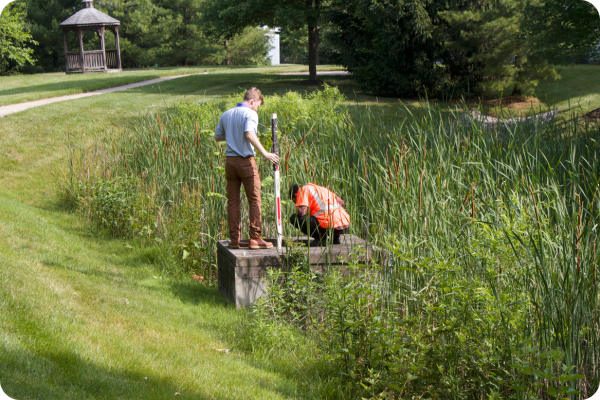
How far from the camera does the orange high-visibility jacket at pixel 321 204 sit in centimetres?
574

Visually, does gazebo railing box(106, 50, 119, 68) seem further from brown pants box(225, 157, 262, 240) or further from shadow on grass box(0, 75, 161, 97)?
brown pants box(225, 157, 262, 240)

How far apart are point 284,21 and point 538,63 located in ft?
31.0

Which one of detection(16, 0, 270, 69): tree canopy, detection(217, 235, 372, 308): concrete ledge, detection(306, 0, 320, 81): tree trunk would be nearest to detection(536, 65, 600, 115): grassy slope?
detection(306, 0, 320, 81): tree trunk

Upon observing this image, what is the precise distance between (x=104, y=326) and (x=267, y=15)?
2098cm

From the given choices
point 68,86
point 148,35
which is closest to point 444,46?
point 68,86

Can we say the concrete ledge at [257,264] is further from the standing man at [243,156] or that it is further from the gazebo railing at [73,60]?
the gazebo railing at [73,60]

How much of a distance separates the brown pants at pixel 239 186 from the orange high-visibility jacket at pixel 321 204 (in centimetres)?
48

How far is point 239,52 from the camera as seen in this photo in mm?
42938

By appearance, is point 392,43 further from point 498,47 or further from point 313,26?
point 313,26

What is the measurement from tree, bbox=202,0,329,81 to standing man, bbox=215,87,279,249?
1640cm

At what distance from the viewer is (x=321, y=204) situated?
229 inches

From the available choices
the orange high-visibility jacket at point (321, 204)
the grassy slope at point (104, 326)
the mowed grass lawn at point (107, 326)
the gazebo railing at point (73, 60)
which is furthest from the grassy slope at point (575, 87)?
the gazebo railing at point (73, 60)

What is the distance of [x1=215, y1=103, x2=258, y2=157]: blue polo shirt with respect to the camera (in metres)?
5.70

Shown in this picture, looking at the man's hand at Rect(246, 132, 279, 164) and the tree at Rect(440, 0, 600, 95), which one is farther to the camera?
the tree at Rect(440, 0, 600, 95)
